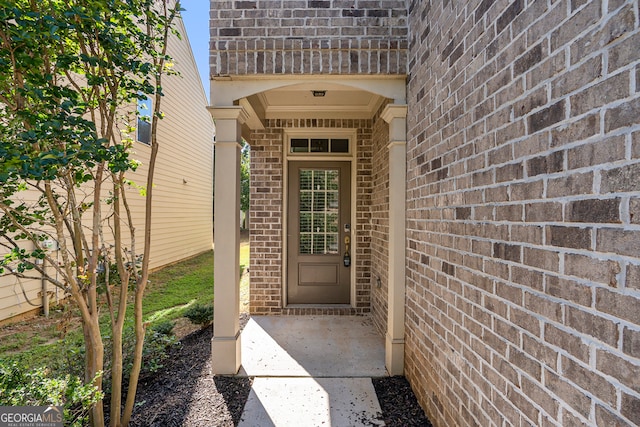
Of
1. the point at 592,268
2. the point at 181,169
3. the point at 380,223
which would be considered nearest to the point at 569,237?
the point at 592,268

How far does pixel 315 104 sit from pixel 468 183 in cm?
273

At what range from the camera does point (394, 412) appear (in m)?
2.25

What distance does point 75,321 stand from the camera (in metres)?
3.84

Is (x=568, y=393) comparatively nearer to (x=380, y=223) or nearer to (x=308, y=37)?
(x=380, y=223)

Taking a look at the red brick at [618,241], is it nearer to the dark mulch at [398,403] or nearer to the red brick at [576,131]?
the red brick at [576,131]

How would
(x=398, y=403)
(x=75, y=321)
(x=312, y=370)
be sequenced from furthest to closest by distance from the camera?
(x=75, y=321) → (x=312, y=370) → (x=398, y=403)

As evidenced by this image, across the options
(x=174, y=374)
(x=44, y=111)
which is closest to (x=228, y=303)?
(x=174, y=374)

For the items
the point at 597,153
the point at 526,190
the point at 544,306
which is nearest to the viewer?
the point at 597,153

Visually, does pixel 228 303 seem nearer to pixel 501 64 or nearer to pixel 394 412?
pixel 394 412

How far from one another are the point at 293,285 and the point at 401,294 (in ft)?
6.56

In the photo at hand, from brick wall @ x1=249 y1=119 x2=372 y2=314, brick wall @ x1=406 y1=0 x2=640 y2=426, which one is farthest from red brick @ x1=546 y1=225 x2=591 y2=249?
brick wall @ x1=249 y1=119 x2=372 y2=314

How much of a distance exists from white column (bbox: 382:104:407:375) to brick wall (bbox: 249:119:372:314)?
A: 148 cm

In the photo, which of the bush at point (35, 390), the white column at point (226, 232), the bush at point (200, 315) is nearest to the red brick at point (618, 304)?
the bush at point (35, 390)

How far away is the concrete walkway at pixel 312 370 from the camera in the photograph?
87.7 inches
